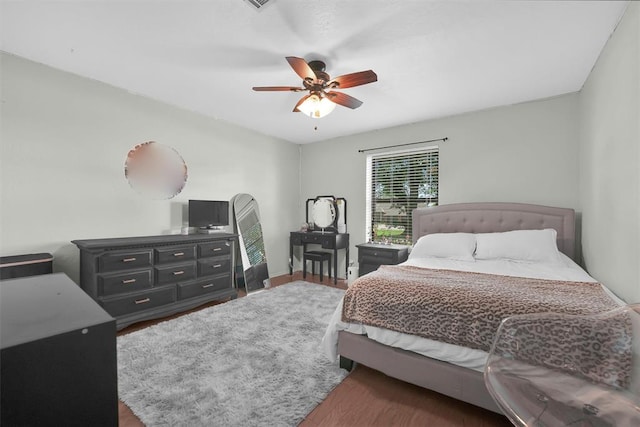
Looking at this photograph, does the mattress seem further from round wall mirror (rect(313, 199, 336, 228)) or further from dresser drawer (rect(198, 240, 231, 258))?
round wall mirror (rect(313, 199, 336, 228))

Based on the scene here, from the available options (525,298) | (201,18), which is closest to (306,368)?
(525,298)

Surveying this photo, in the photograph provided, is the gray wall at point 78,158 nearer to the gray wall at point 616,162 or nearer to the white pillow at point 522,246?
the white pillow at point 522,246

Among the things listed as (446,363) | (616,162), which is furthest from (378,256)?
(616,162)

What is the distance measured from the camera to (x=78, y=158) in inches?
109

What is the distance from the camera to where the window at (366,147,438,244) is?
13.2 ft

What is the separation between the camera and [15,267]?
2189mm

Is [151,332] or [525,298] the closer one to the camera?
[525,298]

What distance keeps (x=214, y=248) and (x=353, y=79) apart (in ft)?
7.99

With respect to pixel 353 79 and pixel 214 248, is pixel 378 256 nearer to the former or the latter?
pixel 214 248

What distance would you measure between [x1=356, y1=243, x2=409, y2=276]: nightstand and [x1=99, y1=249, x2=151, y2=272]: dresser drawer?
2.61 m

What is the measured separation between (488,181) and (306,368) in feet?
9.98

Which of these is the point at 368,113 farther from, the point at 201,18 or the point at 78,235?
the point at 78,235

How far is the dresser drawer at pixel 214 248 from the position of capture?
10.8 ft

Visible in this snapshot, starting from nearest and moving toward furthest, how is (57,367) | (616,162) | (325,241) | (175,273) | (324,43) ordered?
(57,367)
(616,162)
(324,43)
(175,273)
(325,241)
